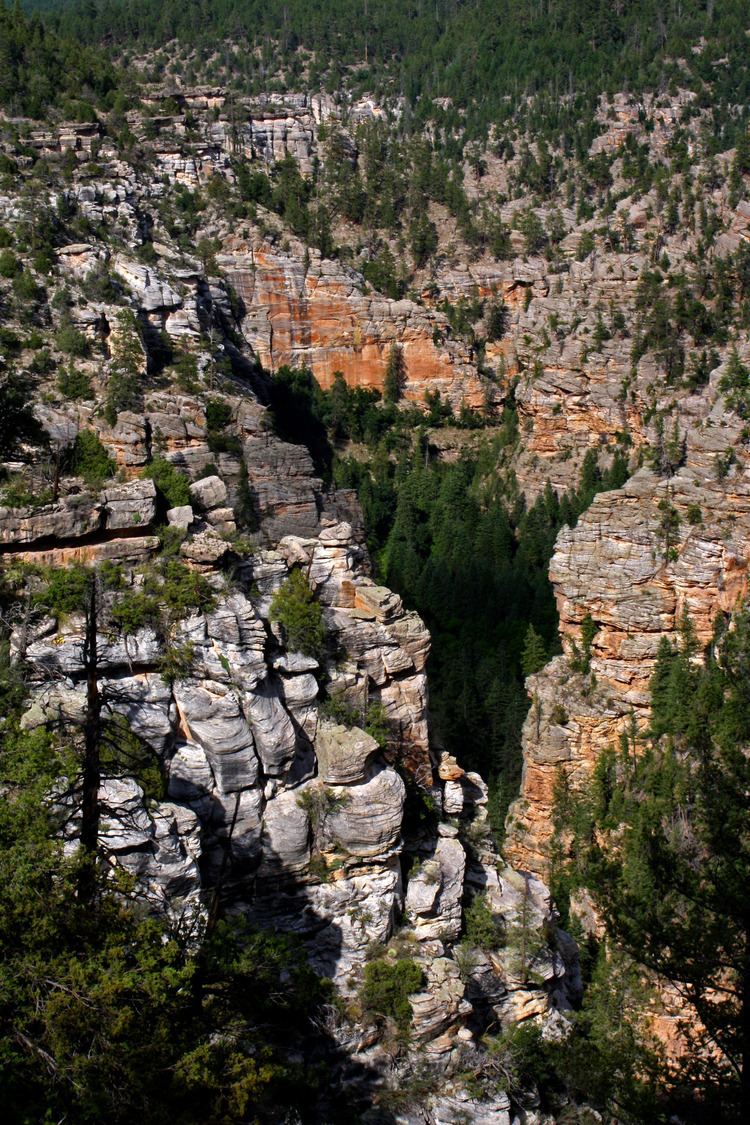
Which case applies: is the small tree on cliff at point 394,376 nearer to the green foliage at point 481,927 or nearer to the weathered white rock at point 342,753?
the weathered white rock at point 342,753

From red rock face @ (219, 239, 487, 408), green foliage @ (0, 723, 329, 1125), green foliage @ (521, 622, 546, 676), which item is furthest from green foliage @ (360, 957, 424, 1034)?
red rock face @ (219, 239, 487, 408)

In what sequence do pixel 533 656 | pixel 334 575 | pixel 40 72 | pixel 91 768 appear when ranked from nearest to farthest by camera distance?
pixel 91 768 < pixel 334 575 < pixel 533 656 < pixel 40 72

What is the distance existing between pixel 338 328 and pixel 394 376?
7.32 meters

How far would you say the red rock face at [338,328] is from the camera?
101 meters

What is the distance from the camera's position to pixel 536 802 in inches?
1810

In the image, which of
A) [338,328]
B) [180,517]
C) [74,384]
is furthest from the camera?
[338,328]

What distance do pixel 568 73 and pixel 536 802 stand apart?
110 m

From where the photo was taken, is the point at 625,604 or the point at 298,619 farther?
the point at 625,604

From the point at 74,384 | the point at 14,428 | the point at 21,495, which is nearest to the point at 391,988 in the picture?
the point at 21,495

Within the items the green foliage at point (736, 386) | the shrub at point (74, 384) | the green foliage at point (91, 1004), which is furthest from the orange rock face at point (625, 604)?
the green foliage at point (91, 1004)

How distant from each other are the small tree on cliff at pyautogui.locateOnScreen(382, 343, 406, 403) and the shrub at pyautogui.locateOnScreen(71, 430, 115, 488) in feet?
237

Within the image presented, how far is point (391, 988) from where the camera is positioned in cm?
2373

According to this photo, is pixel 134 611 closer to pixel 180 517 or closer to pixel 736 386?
pixel 180 517

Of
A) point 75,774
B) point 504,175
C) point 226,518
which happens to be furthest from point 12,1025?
point 504,175
